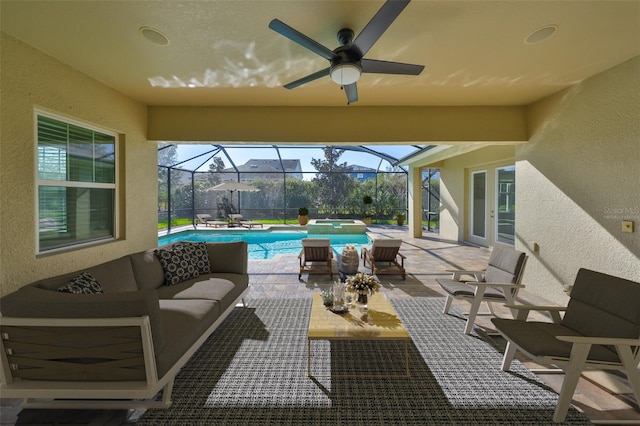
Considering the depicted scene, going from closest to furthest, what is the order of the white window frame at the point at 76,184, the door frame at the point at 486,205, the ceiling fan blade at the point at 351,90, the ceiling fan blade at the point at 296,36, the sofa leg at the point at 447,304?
the ceiling fan blade at the point at 296,36, the ceiling fan blade at the point at 351,90, the white window frame at the point at 76,184, the sofa leg at the point at 447,304, the door frame at the point at 486,205

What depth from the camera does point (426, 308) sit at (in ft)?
12.9

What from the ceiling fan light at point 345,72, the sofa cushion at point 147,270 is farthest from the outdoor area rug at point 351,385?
the ceiling fan light at point 345,72

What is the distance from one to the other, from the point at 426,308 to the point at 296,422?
2565 millimetres

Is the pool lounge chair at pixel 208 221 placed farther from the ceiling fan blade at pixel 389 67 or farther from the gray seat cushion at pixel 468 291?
the ceiling fan blade at pixel 389 67

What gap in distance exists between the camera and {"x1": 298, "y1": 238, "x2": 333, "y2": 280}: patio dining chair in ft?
17.8

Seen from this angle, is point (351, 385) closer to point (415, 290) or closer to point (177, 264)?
point (177, 264)

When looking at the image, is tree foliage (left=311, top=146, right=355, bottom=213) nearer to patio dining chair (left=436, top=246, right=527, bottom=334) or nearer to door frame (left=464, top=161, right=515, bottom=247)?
door frame (left=464, top=161, right=515, bottom=247)

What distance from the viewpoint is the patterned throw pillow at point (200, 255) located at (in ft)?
12.5

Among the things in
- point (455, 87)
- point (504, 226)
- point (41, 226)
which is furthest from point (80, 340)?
point (504, 226)

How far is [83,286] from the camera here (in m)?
2.32

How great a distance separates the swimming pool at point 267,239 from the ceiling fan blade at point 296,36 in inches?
258

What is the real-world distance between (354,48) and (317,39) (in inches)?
25.4

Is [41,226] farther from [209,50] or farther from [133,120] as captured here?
[209,50]

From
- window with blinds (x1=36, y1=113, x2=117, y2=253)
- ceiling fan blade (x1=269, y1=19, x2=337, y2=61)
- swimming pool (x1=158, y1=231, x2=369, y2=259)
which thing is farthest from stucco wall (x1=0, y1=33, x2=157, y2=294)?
swimming pool (x1=158, y1=231, x2=369, y2=259)
